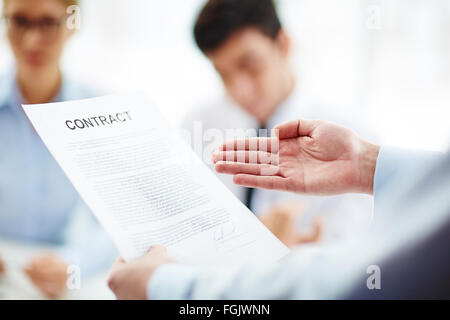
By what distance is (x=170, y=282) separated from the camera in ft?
1.92

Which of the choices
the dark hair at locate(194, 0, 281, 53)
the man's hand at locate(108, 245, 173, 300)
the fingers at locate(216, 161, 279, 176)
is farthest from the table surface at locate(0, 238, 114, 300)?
the dark hair at locate(194, 0, 281, 53)

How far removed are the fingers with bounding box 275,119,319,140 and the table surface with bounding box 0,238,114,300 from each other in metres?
0.42

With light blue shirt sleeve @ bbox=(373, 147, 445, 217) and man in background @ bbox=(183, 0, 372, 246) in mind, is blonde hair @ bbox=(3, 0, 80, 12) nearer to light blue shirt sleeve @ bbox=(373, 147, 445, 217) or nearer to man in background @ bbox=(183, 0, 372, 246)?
man in background @ bbox=(183, 0, 372, 246)

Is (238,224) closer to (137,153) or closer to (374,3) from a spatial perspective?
(137,153)

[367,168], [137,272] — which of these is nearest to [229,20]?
[367,168]

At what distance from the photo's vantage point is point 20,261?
0.88m

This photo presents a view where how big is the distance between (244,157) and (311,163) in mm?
120

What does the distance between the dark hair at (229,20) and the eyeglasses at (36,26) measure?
294 mm

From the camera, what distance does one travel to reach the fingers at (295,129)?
77cm

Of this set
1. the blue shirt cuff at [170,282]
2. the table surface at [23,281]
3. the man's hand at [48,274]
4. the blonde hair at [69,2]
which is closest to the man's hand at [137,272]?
the blue shirt cuff at [170,282]

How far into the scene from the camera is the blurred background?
830 mm

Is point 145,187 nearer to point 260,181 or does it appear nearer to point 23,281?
point 260,181
